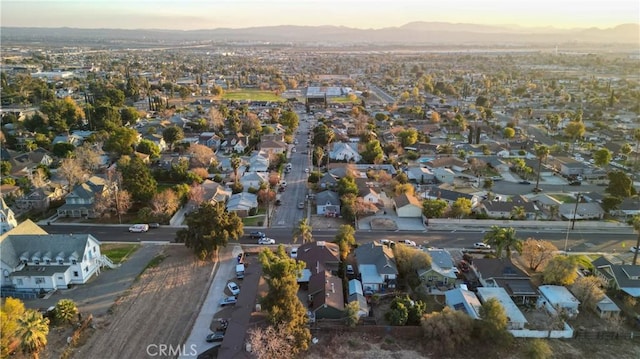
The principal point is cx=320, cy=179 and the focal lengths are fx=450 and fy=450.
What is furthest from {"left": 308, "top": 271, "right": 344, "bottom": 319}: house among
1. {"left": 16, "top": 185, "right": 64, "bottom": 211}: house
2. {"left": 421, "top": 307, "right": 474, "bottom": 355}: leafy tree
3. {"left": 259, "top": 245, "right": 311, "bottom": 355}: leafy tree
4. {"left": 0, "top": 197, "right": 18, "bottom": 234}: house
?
{"left": 16, "top": 185, "right": 64, "bottom": 211}: house

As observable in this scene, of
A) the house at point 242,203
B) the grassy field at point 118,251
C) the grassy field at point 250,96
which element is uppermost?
the grassy field at point 250,96

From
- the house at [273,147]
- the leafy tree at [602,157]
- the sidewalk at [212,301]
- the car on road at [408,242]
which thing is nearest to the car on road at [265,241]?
the sidewalk at [212,301]

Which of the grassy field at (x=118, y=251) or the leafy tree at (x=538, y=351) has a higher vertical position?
the leafy tree at (x=538, y=351)

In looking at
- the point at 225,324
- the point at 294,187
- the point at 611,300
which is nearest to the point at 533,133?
the point at 294,187

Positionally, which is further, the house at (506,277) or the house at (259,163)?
the house at (259,163)

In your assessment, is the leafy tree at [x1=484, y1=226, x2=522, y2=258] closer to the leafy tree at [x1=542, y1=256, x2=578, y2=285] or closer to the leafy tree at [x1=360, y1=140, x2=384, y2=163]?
the leafy tree at [x1=542, y1=256, x2=578, y2=285]

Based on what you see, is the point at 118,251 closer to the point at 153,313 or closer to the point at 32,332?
the point at 153,313

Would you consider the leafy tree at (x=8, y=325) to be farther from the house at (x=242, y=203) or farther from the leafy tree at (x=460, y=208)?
the leafy tree at (x=460, y=208)

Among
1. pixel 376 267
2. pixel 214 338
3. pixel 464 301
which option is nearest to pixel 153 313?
pixel 214 338
